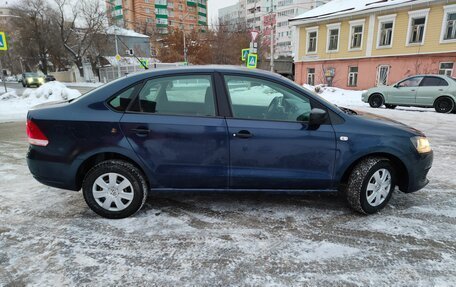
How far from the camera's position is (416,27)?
2147 cm

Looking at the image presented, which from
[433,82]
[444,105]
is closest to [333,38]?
[433,82]

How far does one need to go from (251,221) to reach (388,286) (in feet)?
4.61

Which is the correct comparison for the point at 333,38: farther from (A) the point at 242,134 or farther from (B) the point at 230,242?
(B) the point at 230,242

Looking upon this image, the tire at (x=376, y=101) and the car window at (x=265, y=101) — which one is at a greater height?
the car window at (x=265, y=101)

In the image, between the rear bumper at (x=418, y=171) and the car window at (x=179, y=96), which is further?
the rear bumper at (x=418, y=171)

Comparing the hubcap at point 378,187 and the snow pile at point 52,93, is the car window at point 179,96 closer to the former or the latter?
the hubcap at point 378,187

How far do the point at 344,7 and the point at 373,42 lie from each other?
4.33m

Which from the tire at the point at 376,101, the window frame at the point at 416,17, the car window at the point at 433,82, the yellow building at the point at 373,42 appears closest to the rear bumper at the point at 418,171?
the car window at the point at 433,82

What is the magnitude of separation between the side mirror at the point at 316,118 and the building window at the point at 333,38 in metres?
25.0

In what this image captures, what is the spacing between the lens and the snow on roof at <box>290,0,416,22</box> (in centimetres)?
2230

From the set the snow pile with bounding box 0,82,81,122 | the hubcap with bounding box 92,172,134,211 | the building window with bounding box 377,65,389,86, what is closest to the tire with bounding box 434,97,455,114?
the building window with bounding box 377,65,389,86

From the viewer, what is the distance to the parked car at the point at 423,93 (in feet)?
39.0

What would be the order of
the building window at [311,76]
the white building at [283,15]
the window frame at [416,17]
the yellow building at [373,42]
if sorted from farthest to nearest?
the white building at [283,15] < the building window at [311,76] < the window frame at [416,17] < the yellow building at [373,42]

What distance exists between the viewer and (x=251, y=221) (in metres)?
3.33
